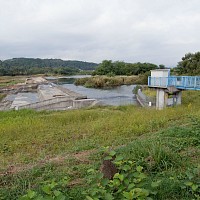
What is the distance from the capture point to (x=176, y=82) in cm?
1627

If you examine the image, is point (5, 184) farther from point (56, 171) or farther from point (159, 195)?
point (159, 195)

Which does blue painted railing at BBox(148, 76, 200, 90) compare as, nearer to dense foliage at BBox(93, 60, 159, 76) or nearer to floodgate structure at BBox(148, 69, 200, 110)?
floodgate structure at BBox(148, 69, 200, 110)

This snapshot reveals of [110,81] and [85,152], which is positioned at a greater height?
[85,152]

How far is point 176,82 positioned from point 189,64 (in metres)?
25.9

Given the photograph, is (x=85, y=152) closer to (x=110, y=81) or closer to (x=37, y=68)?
(x=110, y=81)

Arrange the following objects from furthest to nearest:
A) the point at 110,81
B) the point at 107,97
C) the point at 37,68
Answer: the point at 37,68, the point at 110,81, the point at 107,97

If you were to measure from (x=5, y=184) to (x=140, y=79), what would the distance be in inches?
2172

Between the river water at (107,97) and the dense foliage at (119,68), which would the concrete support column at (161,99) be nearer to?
the river water at (107,97)

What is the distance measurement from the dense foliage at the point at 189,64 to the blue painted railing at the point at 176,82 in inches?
864

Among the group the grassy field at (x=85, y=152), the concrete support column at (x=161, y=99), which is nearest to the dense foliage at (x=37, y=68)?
the concrete support column at (x=161, y=99)

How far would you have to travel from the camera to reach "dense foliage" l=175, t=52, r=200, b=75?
3812cm

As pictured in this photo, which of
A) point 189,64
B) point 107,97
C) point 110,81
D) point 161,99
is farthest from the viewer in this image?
point 110,81

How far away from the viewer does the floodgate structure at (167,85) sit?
15.9 meters

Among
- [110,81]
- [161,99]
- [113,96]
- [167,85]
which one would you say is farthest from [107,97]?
[110,81]
